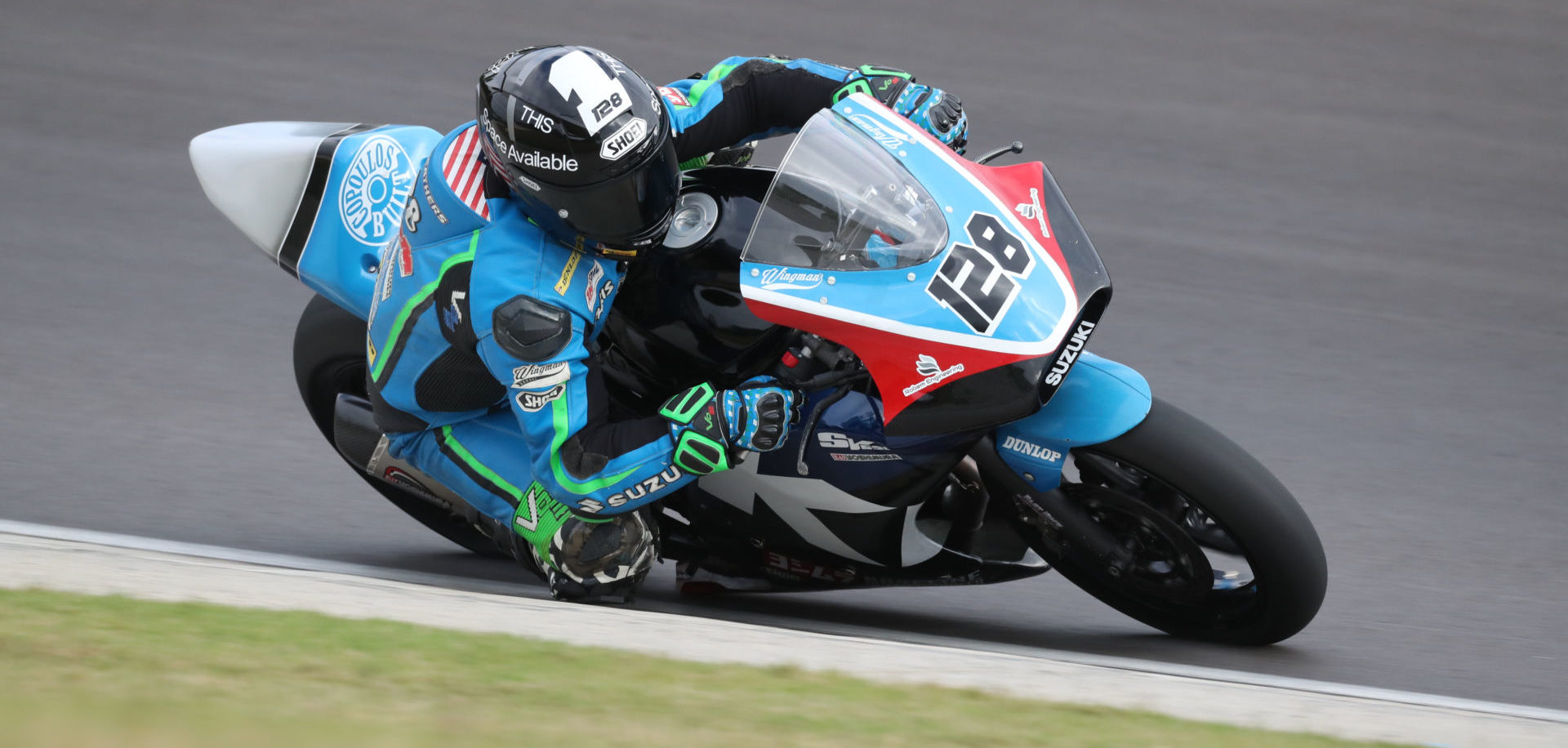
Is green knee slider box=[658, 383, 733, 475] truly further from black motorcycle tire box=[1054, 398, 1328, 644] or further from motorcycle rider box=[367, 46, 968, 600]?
black motorcycle tire box=[1054, 398, 1328, 644]

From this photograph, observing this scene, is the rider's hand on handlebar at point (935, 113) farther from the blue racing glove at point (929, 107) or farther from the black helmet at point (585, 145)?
the black helmet at point (585, 145)

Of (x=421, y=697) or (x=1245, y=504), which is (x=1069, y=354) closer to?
(x=1245, y=504)

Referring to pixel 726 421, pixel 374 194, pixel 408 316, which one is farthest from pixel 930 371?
pixel 374 194

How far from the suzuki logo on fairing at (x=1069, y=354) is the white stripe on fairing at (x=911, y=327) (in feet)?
0.20

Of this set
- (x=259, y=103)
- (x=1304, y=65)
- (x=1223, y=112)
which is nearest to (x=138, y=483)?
(x=259, y=103)

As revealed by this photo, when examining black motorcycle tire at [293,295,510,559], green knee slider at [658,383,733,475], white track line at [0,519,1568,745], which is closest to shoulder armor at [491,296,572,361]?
green knee slider at [658,383,733,475]

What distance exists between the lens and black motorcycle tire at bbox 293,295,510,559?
15.3ft

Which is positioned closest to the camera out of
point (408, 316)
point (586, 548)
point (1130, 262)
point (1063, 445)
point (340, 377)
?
point (1063, 445)

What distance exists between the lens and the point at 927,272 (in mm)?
3396

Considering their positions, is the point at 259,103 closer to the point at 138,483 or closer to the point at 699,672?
the point at 138,483

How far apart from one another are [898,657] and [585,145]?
125cm

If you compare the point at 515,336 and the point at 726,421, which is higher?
the point at 515,336

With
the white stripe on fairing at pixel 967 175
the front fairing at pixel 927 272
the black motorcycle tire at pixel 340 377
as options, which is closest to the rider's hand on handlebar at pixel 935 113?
the white stripe on fairing at pixel 967 175

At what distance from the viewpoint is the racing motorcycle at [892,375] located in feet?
11.2
